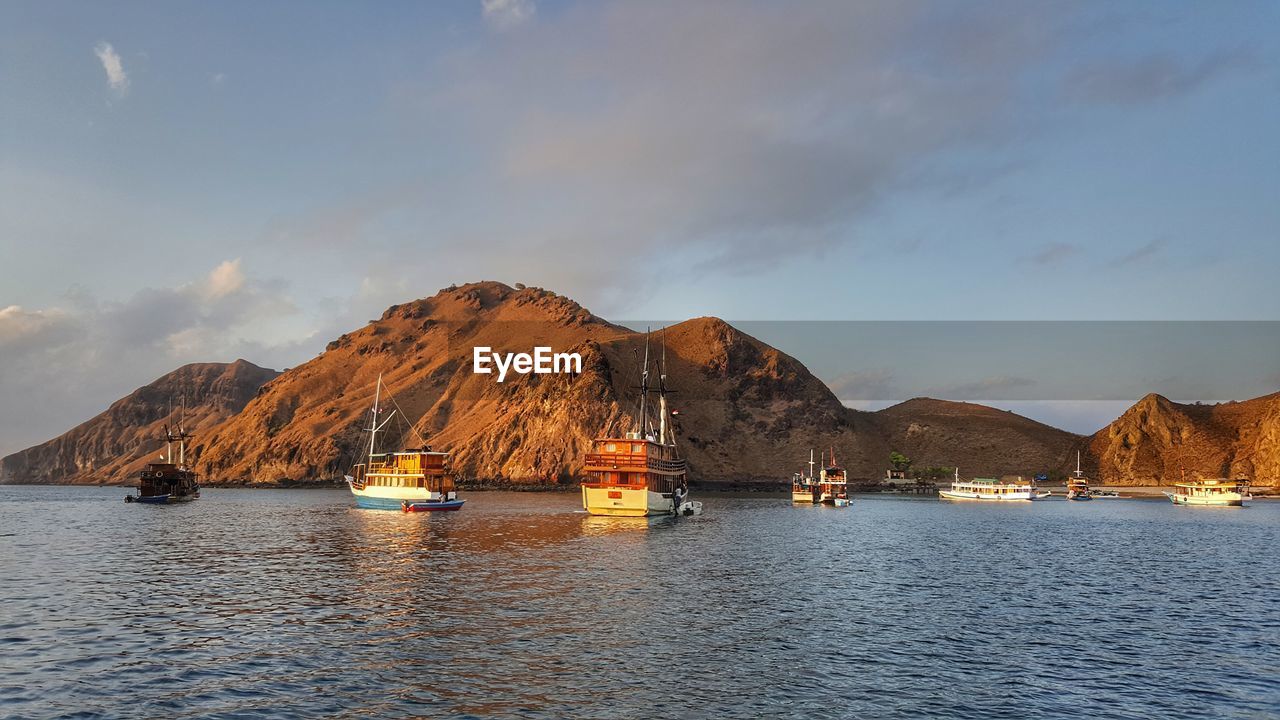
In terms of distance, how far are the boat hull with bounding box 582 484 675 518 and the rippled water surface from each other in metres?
29.8

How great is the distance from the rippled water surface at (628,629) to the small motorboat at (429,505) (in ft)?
145

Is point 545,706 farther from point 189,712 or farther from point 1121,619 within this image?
point 1121,619

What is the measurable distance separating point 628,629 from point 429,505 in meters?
90.9

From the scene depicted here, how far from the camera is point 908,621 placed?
40.1 meters

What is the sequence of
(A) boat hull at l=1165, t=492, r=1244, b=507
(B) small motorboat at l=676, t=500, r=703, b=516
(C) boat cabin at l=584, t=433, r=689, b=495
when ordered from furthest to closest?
1. (A) boat hull at l=1165, t=492, r=1244, b=507
2. (B) small motorboat at l=676, t=500, r=703, b=516
3. (C) boat cabin at l=584, t=433, r=689, b=495

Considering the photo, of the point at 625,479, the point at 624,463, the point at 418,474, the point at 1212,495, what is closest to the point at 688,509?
the point at 625,479

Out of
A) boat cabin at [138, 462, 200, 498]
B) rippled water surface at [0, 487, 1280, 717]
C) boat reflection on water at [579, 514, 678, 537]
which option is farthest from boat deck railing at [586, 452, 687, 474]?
boat cabin at [138, 462, 200, 498]

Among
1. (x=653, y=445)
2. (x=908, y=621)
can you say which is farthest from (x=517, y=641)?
(x=653, y=445)

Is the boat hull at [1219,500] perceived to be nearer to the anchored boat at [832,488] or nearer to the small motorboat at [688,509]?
the anchored boat at [832,488]

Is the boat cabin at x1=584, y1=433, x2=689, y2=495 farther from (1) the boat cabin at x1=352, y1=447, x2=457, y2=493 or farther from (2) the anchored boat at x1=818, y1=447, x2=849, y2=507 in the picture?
(2) the anchored boat at x1=818, y1=447, x2=849, y2=507

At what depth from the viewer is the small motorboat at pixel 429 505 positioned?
120688 millimetres

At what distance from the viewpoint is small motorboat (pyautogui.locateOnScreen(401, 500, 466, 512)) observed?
121 m

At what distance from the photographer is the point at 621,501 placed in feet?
353

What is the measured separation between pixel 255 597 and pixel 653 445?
68778 mm
